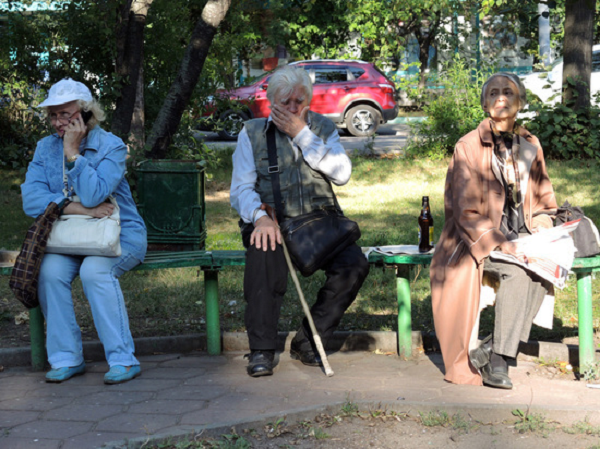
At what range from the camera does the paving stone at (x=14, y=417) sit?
12.6ft

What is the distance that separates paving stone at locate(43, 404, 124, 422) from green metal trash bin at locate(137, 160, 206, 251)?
260 centimetres

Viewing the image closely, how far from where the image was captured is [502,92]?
4664 millimetres

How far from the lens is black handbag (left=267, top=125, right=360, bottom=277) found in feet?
15.0

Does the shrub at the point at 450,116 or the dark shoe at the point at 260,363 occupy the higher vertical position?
the shrub at the point at 450,116

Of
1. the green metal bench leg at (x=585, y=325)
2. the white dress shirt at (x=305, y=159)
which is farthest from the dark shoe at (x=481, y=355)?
the white dress shirt at (x=305, y=159)

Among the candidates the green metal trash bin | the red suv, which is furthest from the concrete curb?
the red suv

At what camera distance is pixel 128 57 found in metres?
8.20

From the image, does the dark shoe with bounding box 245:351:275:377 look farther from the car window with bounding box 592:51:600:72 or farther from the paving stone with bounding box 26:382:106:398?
the car window with bounding box 592:51:600:72

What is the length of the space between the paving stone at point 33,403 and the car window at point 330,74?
1487cm

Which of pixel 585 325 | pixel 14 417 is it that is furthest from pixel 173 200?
pixel 585 325

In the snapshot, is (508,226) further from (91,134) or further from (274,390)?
(91,134)

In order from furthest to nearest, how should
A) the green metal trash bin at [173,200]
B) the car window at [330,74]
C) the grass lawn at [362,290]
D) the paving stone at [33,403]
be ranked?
the car window at [330,74]
the green metal trash bin at [173,200]
the grass lawn at [362,290]
the paving stone at [33,403]

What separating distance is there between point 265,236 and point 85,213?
0.99 metres

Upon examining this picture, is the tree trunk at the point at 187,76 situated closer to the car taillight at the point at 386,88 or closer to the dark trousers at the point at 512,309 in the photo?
the dark trousers at the point at 512,309
